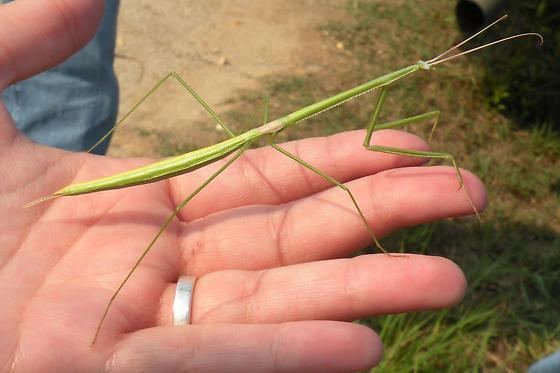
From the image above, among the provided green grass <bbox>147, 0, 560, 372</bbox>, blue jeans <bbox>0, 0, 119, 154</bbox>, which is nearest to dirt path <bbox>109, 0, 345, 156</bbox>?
green grass <bbox>147, 0, 560, 372</bbox>

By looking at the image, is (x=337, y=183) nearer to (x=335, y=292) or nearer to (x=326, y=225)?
(x=326, y=225)

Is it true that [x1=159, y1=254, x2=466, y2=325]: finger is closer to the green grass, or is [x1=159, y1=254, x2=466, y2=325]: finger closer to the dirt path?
the green grass

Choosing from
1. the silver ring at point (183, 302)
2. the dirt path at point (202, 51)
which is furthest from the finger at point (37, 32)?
the dirt path at point (202, 51)

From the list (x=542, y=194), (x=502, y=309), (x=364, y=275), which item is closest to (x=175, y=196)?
(x=364, y=275)

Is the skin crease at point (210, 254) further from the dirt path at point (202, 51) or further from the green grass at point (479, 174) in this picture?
the dirt path at point (202, 51)

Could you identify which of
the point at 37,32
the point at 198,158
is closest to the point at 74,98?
the point at 37,32

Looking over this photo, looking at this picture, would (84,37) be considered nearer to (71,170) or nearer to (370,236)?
(71,170)
